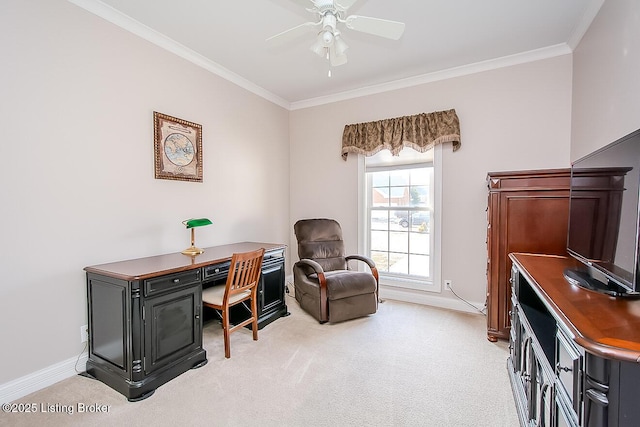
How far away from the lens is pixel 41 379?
203 centimetres

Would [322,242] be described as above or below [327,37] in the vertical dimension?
below

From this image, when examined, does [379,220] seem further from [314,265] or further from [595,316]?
[595,316]

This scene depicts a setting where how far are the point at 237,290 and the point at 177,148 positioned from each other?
155 cm

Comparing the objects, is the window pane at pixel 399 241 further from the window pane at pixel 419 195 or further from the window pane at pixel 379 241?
the window pane at pixel 419 195

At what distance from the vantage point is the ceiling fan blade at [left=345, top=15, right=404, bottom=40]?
1.83 metres

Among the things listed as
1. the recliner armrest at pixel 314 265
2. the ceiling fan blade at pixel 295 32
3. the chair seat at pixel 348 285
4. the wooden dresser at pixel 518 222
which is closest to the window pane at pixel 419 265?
the chair seat at pixel 348 285

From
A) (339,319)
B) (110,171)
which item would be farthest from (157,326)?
(339,319)

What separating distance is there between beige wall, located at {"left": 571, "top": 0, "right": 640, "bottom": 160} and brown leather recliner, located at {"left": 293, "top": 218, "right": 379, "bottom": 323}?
7.66 feet

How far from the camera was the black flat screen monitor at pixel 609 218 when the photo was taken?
3.67 ft

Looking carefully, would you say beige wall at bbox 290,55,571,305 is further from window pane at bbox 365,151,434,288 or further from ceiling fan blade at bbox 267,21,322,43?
ceiling fan blade at bbox 267,21,322,43

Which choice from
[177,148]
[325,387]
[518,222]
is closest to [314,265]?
[325,387]

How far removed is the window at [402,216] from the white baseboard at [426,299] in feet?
0.27

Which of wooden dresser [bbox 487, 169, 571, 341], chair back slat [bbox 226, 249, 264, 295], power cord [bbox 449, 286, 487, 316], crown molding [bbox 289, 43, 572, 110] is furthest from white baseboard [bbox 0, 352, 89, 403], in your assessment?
crown molding [bbox 289, 43, 572, 110]

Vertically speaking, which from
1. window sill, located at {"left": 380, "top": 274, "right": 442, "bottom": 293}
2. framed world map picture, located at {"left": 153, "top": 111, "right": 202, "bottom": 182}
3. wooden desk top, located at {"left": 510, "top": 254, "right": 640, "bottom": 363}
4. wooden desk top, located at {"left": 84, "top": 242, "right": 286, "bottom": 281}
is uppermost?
framed world map picture, located at {"left": 153, "top": 111, "right": 202, "bottom": 182}
